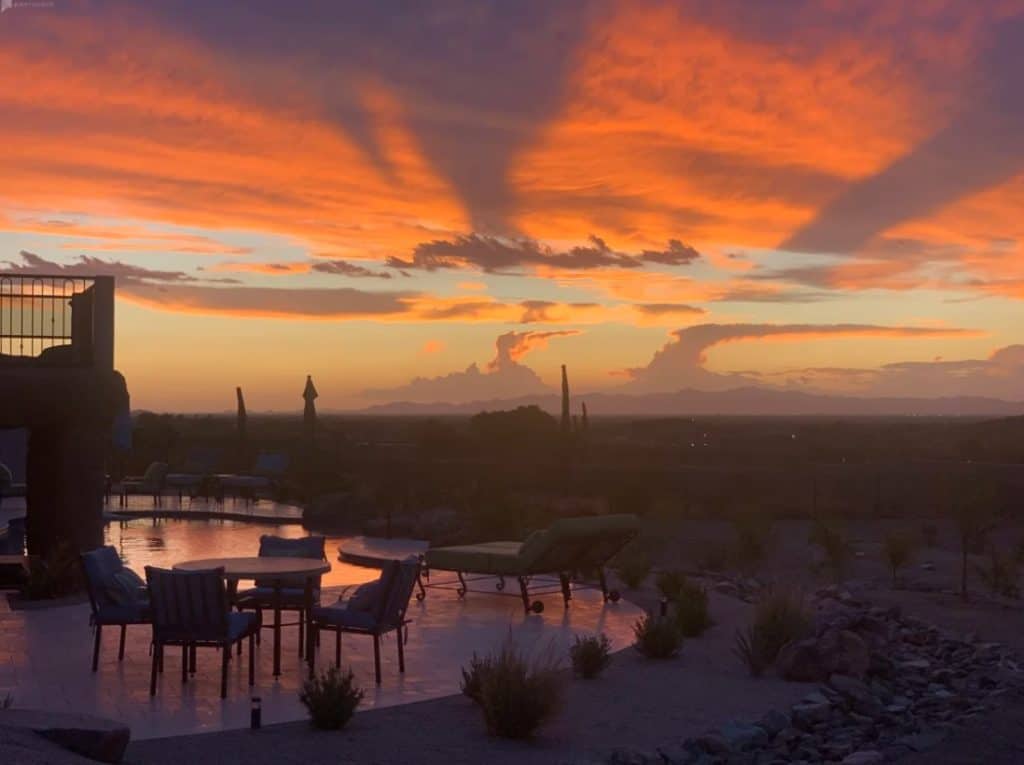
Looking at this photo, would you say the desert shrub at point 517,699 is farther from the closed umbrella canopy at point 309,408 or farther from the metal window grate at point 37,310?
the closed umbrella canopy at point 309,408

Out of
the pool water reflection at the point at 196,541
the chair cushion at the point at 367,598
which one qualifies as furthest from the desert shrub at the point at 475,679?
the pool water reflection at the point at 196,541

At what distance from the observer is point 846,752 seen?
6.66m

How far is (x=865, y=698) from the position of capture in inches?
302

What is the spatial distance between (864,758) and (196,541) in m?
11.8

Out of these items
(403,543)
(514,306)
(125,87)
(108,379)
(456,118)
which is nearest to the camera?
(108,379)

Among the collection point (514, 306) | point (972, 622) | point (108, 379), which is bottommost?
point (972, 622)

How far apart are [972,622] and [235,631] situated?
6978 millimetres

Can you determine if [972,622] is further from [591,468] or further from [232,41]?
[591,468]

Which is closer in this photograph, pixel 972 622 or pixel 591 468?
pixel 972 622

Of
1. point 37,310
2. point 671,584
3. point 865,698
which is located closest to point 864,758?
point 865,698

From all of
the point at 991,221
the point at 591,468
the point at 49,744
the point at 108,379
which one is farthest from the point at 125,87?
the point at 591,468

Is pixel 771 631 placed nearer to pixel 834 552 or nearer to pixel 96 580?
pixel 96 580

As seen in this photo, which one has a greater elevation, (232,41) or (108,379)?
(232,41)

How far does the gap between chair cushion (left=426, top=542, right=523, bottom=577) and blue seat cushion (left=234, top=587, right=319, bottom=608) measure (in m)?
2.16
